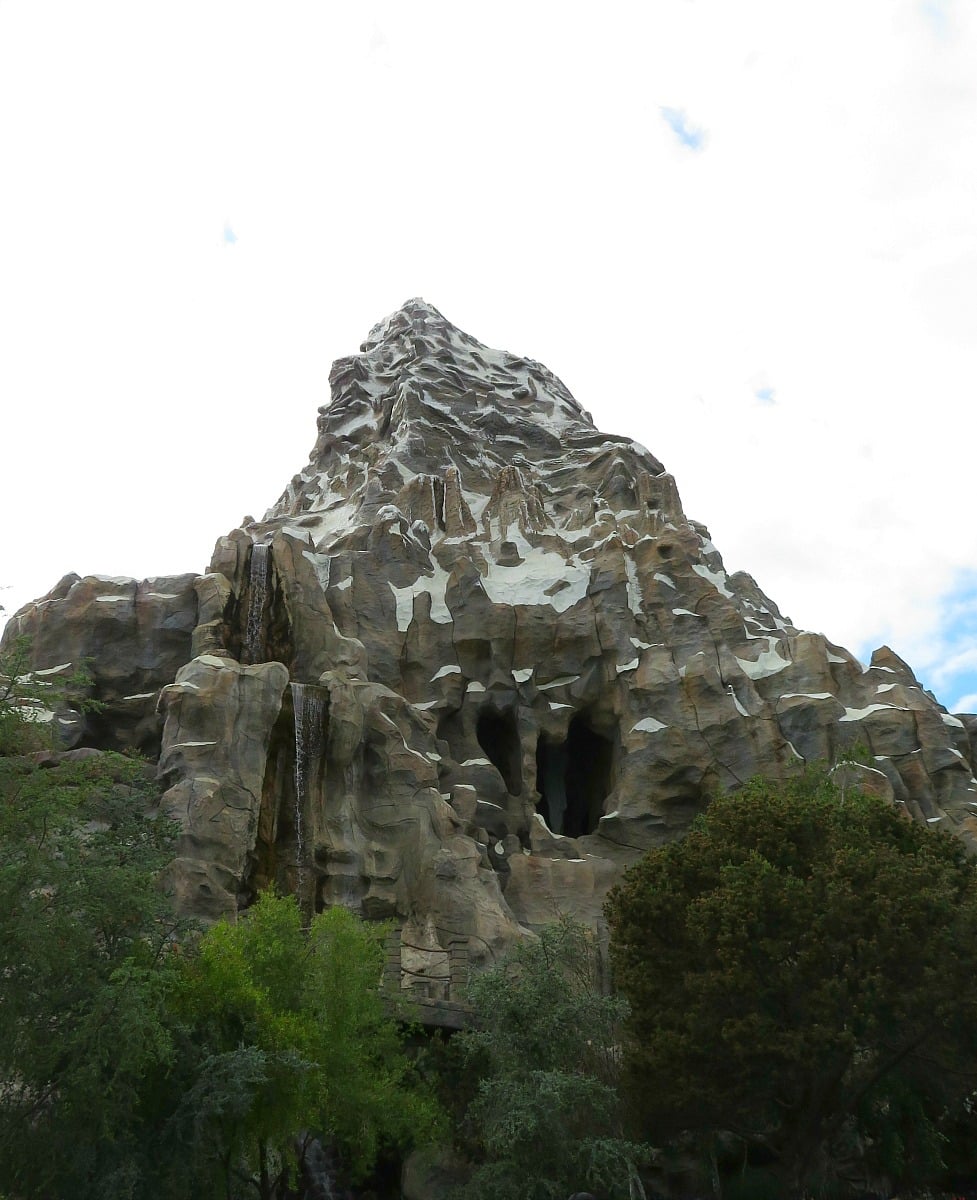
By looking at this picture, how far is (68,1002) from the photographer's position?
1694cm

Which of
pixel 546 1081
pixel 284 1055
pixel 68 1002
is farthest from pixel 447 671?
pixel 68 1002

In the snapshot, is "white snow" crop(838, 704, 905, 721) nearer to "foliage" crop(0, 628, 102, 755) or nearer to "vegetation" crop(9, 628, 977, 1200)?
"vegetation" crop(9, 628, 977, 1200)

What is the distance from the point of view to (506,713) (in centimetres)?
4512

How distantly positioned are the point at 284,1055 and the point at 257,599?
2440 centimetres

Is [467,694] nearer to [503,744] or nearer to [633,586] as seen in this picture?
[503,744]

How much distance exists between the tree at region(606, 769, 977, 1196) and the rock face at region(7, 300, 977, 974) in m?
7.74

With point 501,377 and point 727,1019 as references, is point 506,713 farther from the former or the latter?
point 501,377

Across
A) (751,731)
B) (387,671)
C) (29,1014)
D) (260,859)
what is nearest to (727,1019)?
(29,1014)

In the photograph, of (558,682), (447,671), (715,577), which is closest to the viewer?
(447,671)

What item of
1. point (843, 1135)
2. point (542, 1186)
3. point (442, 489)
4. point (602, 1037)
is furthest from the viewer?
point (442, 489)

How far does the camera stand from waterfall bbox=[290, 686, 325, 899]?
3281 centimetres

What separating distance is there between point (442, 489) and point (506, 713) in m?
13.5

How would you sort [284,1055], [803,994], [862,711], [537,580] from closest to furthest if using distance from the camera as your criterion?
[284,1055], [803,994], [862,711], [537,580]

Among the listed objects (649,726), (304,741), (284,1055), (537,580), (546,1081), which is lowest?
(546,1081)
